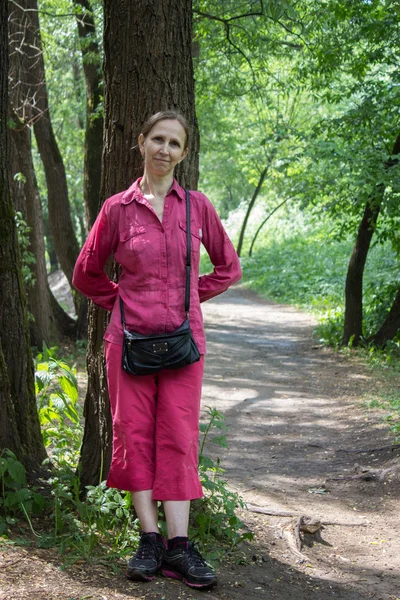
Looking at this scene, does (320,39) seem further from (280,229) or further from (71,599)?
(280,229)

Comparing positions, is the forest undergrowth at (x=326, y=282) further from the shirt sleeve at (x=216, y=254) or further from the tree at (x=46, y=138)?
the tree at (x=46, y=138)

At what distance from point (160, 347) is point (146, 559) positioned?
985 mm

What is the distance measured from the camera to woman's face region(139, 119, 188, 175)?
359cm

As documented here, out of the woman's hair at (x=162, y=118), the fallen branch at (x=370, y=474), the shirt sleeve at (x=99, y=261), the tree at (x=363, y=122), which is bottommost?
the fallen branch at (x=370, y=474)

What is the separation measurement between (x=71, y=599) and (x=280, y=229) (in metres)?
31.4

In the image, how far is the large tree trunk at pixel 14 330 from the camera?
4.33 meters

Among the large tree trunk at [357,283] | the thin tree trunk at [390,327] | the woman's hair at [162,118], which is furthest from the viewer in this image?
the large tree trunk at [357,283]

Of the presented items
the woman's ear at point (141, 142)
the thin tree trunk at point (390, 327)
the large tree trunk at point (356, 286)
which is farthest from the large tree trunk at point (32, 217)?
the woman's ear at point (141, 142)

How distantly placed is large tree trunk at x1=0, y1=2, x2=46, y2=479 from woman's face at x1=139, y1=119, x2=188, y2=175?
3.69ft

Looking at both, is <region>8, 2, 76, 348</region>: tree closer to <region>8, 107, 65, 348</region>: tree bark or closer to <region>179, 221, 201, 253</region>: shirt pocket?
<region>8, 107, 65, 348</region>: tree bark

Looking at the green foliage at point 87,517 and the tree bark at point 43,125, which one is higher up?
the tree bark at point 43,125

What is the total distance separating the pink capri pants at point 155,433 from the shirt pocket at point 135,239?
1.56ft

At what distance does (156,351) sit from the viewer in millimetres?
3441

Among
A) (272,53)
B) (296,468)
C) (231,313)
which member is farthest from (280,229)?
(296,468)
